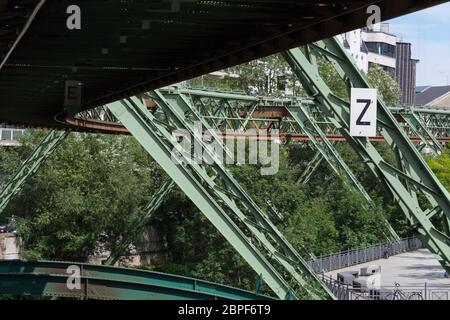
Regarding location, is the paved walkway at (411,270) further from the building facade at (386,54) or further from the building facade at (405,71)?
A: the building facade at (405,71)

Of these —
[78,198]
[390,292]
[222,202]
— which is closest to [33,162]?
[78,198]

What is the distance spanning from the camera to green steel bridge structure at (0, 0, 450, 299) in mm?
8633

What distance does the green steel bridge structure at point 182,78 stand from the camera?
28.3 ft

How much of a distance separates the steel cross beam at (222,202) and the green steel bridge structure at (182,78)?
0.03 meters

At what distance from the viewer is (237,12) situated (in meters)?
8.72

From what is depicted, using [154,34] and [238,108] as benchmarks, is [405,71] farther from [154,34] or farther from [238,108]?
[154,34]

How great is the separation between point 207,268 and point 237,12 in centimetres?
2330

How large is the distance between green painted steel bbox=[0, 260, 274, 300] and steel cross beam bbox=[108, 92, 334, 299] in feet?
5.58

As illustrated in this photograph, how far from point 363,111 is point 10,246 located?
2894cm

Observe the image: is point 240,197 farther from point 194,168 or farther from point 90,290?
point 90,290

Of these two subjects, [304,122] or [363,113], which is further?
[304,122]

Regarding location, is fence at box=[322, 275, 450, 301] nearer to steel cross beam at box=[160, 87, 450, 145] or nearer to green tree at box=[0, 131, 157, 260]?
steel cross beam at box=[160, 87, 450, 145]

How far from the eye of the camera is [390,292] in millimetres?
23578
